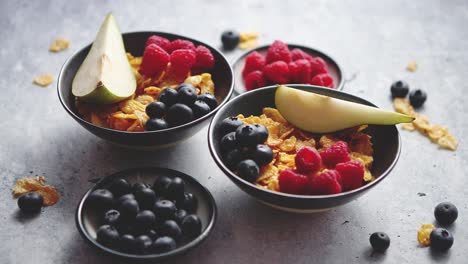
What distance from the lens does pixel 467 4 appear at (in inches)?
99.4

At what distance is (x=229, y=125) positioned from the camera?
1530 millimetres

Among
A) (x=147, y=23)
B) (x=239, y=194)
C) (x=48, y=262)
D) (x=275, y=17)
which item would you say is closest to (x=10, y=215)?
(x=48, y=262)

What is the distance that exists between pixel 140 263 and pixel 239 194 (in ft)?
1.37

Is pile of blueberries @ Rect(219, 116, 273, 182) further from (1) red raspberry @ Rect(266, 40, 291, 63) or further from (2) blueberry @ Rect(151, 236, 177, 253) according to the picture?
(1) red raspberry @ Rect(266, 40, 291, 63)

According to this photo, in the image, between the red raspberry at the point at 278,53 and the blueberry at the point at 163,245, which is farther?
the red raspberry at the point at 278,53

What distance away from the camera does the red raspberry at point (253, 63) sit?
6.36ft

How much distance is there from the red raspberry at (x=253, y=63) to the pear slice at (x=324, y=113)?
0.35 metres

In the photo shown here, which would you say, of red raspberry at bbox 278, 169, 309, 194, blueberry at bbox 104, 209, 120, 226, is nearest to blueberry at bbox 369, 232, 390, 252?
red raspberry at bbox 278, 169, 309, 194

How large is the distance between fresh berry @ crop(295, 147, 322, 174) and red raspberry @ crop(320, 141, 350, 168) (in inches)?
2.6

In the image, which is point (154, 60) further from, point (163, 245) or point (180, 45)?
point (163, 245)

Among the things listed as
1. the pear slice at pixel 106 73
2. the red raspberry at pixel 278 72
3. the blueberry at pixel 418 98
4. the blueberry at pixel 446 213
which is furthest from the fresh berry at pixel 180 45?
the blueberry at pixel 446 213

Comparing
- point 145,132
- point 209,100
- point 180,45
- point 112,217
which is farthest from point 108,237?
point 180,45

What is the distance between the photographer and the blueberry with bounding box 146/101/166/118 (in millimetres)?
1568

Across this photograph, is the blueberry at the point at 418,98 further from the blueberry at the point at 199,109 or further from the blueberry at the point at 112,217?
the blueberry at the point at 112,217
